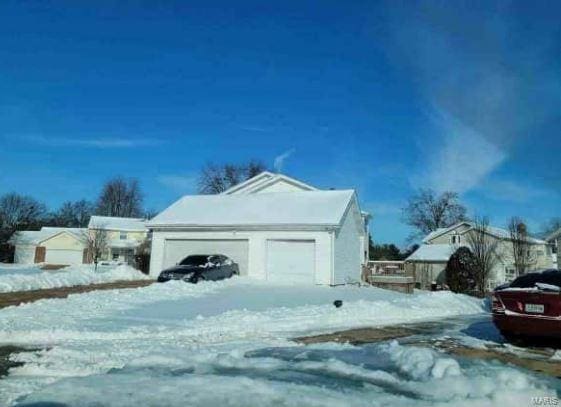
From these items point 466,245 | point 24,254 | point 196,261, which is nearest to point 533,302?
point 196,261

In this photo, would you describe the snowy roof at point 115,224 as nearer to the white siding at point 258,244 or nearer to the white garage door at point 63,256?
the white garage door at point 63,256

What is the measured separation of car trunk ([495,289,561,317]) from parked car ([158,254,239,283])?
15.2m

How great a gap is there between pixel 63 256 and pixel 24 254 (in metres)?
5.04

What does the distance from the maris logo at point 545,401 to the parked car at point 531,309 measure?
404cm

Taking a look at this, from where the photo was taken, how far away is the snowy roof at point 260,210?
2755 centimetres

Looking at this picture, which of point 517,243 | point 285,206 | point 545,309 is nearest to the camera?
point 545,309

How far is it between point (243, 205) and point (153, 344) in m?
21.7

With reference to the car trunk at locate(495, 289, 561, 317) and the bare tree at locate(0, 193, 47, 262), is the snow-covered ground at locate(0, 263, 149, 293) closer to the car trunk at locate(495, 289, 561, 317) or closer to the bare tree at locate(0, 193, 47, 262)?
the car trunk at locate(495, 289, 561, 317)

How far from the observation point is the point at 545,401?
5934 mm

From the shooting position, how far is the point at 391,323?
14156mm

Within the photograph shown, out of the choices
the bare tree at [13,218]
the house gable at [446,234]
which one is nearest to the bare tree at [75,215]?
the bare tree at [13,218]

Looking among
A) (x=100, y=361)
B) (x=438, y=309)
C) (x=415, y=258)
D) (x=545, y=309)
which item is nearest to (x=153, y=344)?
(x=100, y=361)

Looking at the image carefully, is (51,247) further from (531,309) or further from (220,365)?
(531,309)

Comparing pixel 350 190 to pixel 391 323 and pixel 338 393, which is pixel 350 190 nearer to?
pixel 391 323
